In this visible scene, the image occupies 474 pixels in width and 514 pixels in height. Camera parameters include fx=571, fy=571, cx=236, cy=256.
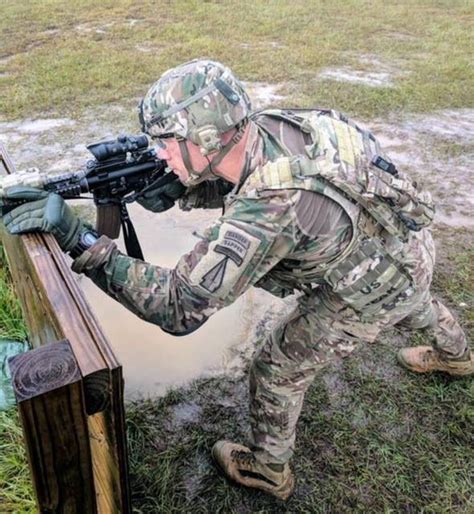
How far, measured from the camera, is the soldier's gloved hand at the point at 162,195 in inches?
105

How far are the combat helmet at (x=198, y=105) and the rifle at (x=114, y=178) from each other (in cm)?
48

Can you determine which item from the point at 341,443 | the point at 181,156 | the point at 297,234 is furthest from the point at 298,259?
the point at 341,443

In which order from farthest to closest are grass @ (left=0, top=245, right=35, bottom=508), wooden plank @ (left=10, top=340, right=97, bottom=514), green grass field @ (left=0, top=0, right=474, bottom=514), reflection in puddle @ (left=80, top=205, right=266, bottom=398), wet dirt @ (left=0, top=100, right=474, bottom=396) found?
wet dirt @ (left=0, top=100, right=474, bottom=396)
reflection in puddle @ (left=80, top=205, right=266, bottom=398)
green grass field @ (left=0, top=0, right=474, bottom=514)
grass @ (left=0, top=245, right=35, bottom=508)
wooden plank @ (left=10, top=340, right=97, bottom=514)

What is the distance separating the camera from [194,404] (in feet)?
10.4

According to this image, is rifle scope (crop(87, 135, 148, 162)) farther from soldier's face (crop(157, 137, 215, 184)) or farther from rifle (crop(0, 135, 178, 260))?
soldier's face (crop(157, 137, 215, 184))

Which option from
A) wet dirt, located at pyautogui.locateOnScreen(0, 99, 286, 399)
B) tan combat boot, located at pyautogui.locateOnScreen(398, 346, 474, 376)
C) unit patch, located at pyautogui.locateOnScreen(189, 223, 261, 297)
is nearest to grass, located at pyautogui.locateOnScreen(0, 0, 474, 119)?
wet dirt, located at pyautogui.locateOnScreen(0, 99, 286, 399)

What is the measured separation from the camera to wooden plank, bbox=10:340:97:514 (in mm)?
1354

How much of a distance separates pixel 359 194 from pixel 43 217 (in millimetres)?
1148

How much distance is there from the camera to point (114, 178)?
2.53 meters

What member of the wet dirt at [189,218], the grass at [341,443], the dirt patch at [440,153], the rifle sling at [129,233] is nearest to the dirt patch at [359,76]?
the wet dirt at [189,218]

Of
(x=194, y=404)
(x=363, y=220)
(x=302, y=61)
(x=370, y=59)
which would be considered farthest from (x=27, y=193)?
(x=370, y=59)

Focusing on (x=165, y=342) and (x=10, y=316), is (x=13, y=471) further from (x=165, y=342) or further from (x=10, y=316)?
(x=165, y=342)

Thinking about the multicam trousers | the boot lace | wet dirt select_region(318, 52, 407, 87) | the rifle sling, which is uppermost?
the rifle sling

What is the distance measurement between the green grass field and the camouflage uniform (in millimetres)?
455
